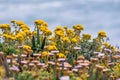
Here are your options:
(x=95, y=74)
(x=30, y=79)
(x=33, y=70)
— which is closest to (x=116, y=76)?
(x=95, y=74)

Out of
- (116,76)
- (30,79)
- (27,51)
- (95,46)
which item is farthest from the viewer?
(95,46)

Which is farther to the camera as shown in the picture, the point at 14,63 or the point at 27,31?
the point at 27,31

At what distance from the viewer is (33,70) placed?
293 inches

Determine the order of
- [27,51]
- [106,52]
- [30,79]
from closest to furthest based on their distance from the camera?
[30,79]
[27,51]
[106,52]

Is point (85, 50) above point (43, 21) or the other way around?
the other way around

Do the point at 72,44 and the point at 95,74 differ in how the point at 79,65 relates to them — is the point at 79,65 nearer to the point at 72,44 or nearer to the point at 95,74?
the point at 95,74

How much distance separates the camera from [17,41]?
10.5 metres

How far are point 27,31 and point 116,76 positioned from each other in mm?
3186

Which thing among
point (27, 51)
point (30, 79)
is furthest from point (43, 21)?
point (30, 79)

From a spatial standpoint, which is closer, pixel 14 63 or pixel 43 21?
pixel 14 63

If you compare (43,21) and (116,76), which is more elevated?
(43,21)

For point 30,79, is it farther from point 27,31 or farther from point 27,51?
point 27,31

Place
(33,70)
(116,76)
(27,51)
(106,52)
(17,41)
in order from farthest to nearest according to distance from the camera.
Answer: (17,41), (106,52), (27,51), (116,76), (33,70)

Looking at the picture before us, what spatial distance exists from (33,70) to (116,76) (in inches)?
59.9
